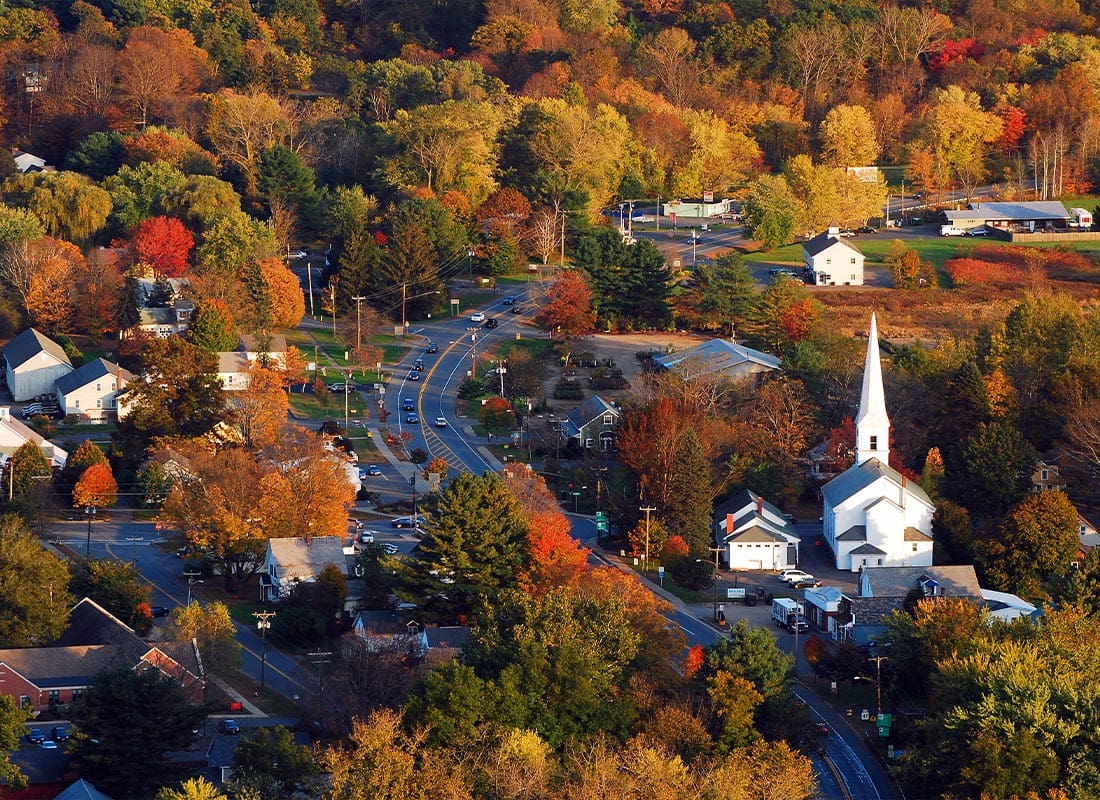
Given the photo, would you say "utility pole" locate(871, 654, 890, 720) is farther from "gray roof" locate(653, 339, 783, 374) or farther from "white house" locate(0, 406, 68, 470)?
"white house" locate(0, 406, 68, 470)

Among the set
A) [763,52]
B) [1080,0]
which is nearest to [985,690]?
[763,52]

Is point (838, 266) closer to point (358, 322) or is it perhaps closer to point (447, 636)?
point (358, 322)

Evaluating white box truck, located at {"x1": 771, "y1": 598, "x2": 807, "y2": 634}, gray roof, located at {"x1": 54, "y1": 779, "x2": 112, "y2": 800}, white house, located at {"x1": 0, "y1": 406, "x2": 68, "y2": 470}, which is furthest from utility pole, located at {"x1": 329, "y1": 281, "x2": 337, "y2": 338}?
gray roof, located at {"x1": 54, "y1": 779, "x2": 112, "y2": 800}

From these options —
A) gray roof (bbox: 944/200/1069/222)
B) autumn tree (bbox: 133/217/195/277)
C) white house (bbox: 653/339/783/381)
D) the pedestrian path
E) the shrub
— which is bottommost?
the pedestrian path

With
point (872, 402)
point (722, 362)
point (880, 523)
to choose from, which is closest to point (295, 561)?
point (880, 523)

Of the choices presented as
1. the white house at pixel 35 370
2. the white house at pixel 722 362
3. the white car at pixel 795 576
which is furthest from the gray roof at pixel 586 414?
the white house at pixel 35 370

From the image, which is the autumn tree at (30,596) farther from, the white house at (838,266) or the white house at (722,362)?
the white house at (838,266)
